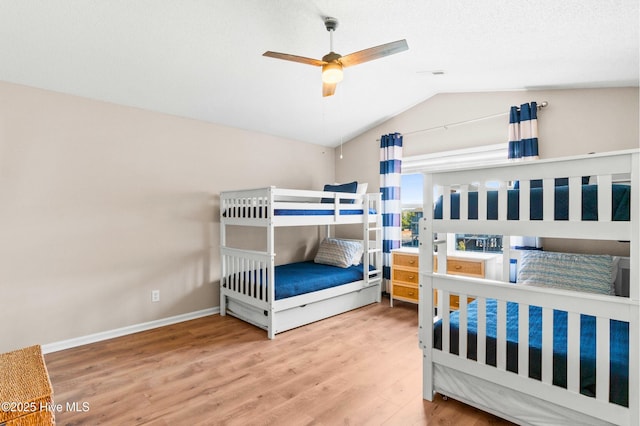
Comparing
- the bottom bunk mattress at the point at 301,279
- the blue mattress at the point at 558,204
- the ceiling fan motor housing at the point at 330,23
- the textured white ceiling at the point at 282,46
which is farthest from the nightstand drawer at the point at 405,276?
the ceiling fan motor housing at the point at 330,23

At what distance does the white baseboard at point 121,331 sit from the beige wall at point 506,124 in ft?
9.15

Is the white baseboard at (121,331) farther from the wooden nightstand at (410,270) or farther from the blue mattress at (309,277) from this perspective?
the wooden nightstand at (410,270)

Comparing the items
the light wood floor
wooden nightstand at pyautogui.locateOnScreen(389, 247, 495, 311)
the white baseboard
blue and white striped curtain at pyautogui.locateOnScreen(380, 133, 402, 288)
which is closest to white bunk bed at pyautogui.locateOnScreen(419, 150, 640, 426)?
the light wood floor

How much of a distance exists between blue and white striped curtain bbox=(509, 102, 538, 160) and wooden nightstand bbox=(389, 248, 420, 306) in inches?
57.9

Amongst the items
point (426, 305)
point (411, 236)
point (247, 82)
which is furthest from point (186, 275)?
point (411, 236)

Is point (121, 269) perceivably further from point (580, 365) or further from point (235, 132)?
point (580, 365)

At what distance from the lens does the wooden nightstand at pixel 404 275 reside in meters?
3.69

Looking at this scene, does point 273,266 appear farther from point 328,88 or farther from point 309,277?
point 328,88

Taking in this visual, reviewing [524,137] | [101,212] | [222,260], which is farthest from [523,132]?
[101,212]

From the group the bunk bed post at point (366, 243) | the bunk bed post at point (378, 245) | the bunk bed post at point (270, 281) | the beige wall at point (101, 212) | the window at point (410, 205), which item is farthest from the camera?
the window at point (410, 205)

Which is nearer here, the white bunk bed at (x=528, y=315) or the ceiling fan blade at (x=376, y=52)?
the white bunk bed at (x=528, y=315)

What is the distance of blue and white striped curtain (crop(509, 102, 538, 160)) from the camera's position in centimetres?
304

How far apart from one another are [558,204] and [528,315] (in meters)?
0.60

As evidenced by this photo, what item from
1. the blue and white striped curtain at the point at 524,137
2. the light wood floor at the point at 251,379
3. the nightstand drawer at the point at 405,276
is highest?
the blue and white striped curtain at the point at 524,137
